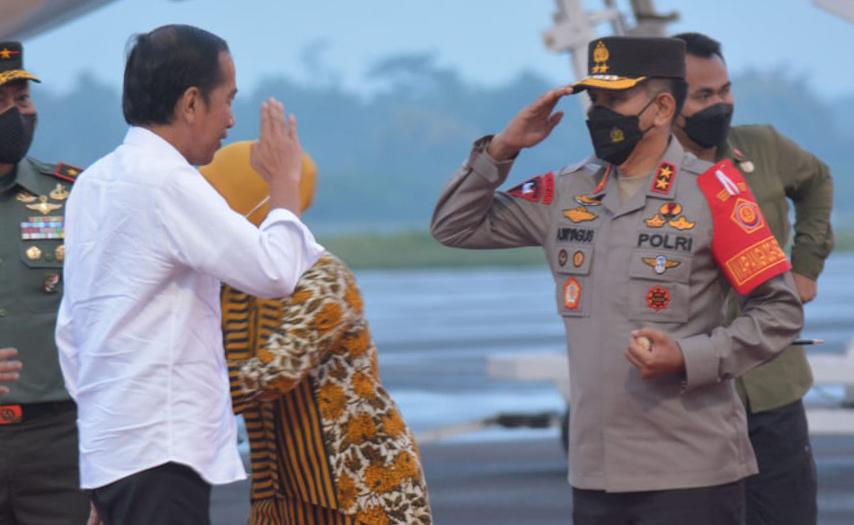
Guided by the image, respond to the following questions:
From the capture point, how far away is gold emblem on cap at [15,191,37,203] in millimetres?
3959

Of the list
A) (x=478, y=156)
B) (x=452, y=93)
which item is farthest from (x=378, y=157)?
(x=478, y=156)

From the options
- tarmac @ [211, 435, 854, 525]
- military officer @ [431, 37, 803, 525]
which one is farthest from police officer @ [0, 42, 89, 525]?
tarmac @ [211, 435, 854, 525]

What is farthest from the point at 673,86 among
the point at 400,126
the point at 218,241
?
the point at 400,126

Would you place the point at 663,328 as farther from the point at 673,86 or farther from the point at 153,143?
the point at 153,143

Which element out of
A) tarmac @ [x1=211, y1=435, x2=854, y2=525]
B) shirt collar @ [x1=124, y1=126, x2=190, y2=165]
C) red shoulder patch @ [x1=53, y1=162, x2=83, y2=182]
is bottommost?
tarmac @ [x1=211, y1=435, x2=854, y2=525]

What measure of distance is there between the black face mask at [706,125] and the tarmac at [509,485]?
3.30 meters

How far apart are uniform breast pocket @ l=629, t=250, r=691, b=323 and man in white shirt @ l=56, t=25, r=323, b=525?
754 mm

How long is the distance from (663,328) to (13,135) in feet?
5.96

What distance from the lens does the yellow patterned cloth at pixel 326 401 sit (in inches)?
128

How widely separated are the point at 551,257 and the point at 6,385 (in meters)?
1.42

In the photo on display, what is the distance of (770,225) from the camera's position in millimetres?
4246

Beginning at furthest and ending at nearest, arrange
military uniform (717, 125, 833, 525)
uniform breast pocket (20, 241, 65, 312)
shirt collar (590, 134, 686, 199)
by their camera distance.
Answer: military uniform (717, 125, 833, 525) < uniform breast pocket (20, 241, 65, 312) < shirt collar (590, 134, 686, 199)

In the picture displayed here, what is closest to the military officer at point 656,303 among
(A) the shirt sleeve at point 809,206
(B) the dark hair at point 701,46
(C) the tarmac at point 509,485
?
(B) the dark hair at point 701,46

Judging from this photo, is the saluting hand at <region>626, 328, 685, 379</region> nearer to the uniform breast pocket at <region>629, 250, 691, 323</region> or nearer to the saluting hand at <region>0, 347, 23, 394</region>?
the uniform breast pocket at <region>629, 250, 691, 323</region>
